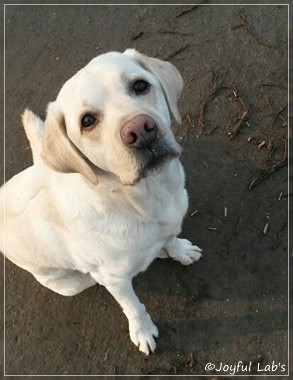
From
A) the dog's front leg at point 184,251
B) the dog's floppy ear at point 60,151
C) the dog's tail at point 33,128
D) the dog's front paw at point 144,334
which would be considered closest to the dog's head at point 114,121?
the dog's floppy ear at point 60,151

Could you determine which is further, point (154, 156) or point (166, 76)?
point (166, 76)

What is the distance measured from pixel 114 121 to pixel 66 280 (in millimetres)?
1426

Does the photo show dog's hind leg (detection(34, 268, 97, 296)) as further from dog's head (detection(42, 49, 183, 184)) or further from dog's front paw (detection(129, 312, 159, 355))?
dog's head (detection(42, 49, 183, 184))

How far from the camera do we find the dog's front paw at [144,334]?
3440 mm

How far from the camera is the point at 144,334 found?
11.4 feet

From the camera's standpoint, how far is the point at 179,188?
2889mm

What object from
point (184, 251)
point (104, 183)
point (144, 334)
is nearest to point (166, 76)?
point (104, 183)

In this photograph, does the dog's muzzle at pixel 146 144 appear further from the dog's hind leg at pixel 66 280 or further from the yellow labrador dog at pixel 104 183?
the dog's hind leg at pixel 66 280

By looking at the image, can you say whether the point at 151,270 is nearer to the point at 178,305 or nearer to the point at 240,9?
the point at 178,305

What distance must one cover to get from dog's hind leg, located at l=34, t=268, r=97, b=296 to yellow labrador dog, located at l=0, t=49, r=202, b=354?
0.01 m

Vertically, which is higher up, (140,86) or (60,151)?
(140,86)

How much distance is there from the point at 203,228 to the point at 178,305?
589mm

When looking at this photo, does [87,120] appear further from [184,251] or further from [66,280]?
[184,251]

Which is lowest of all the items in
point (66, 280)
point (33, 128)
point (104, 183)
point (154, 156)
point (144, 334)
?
point (144, 334)
